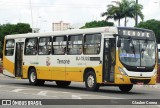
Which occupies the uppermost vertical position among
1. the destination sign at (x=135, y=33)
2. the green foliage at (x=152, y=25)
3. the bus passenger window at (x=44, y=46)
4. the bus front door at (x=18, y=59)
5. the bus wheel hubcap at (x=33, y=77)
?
the green foliage at (x=152, y=25)

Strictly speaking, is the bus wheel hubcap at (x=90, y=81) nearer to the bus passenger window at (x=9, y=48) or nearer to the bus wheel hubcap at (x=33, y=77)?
the bus wheel hubcap at (x=33, y=77)

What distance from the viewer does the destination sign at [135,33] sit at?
24047 millimetres

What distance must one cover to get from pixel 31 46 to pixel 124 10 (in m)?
55.1

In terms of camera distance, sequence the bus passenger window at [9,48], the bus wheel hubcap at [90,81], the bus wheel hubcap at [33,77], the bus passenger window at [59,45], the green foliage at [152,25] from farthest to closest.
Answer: the green foliage at [152,25], the bus passenger window at [9,48], the bus wheel hubcap at [33,77], the bus passenger window at [59,45], the bus wheel hubcap at [90,81]

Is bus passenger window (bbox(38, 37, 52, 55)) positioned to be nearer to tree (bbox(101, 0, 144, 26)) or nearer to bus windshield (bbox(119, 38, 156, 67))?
bus windshield (bbox(119, 38, 156, 67))

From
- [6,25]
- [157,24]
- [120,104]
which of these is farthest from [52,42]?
[6,25]

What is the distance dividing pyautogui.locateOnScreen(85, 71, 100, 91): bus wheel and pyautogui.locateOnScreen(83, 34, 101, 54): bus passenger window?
3.38ft

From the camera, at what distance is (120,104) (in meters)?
17.5

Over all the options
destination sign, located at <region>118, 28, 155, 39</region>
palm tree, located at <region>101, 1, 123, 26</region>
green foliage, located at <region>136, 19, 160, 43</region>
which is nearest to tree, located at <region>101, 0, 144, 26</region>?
palm tree, located at <region>101, 1, 123, 26</region>

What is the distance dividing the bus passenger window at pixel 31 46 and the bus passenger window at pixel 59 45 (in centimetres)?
206

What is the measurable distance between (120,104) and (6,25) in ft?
316

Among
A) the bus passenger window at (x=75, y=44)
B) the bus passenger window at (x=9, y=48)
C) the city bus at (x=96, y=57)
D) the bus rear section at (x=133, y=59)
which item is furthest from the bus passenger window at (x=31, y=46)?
the bus rear section at (x=133, y=59)

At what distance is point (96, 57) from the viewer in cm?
2486

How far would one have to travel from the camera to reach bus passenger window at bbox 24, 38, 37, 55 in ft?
98.4
